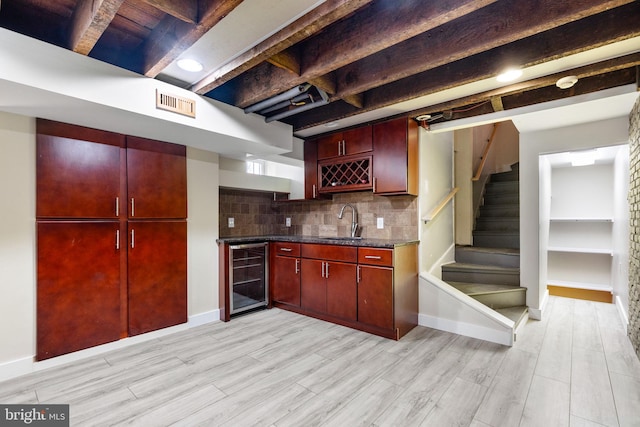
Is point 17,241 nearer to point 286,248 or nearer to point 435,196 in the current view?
point 286,248

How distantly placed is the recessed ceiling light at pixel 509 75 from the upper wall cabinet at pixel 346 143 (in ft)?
4.60

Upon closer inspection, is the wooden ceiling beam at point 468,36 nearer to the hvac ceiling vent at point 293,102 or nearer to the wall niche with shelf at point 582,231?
the hvac ceiling vent at point 293,102

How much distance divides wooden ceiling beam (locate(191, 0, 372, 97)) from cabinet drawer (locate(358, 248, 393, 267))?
1.91 meters

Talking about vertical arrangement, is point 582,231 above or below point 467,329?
above

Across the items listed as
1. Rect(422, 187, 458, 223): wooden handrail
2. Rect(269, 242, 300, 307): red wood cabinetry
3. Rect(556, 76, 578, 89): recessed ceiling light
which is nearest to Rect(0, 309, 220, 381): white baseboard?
Rect(269, 242, 300, 307): red wood cabinetry

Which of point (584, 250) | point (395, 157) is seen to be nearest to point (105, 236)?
point (395, 157)

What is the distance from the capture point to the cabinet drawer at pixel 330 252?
309cm

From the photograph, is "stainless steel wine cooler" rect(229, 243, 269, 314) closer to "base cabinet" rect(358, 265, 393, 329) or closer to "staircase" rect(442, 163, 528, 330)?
"base cabinet" rect(358, 265, 393, 329)

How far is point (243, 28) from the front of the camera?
1.77 m

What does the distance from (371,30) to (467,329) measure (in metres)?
2.76

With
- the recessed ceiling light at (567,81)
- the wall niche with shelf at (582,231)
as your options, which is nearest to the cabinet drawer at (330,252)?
the recessed ceiling light at (567,81)

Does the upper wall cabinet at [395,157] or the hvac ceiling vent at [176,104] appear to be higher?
the hvac ceiling vent at [176,104]

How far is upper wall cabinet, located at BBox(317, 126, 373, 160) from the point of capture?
11.3ft

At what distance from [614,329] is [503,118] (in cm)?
243
